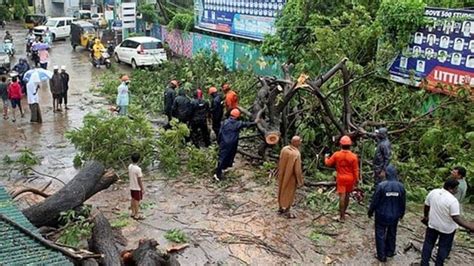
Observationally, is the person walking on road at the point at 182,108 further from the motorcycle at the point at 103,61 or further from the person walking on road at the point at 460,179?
the motorcycle at the point at 103,61

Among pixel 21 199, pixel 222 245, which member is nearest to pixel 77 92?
pixel 21 199

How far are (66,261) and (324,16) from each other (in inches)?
527

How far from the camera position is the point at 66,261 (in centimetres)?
552

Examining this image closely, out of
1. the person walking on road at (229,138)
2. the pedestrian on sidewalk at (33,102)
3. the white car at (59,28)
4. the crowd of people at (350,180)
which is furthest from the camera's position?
the white car at (59,28)

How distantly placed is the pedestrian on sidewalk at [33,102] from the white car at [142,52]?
8569 millimetres

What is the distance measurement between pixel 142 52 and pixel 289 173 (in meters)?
16.1

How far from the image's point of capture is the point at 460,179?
8.49 metres

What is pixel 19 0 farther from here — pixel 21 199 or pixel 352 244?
pixel 352 244

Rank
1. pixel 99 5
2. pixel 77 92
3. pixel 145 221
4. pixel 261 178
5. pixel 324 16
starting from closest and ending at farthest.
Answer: pixel 145 221 → pixel 261 178 → pixel 324 16 → pixel 77 92 → pixel 99 5

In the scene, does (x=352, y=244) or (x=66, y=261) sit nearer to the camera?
(x=66, y=261)

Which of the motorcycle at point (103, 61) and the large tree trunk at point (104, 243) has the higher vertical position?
the motorcycle at point (103, 61)

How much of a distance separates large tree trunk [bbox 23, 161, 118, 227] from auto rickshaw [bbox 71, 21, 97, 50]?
2217 centimetres

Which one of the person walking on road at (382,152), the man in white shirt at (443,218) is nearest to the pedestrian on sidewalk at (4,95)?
the person walking on road at (382,152)

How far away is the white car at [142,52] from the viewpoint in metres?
23.9
